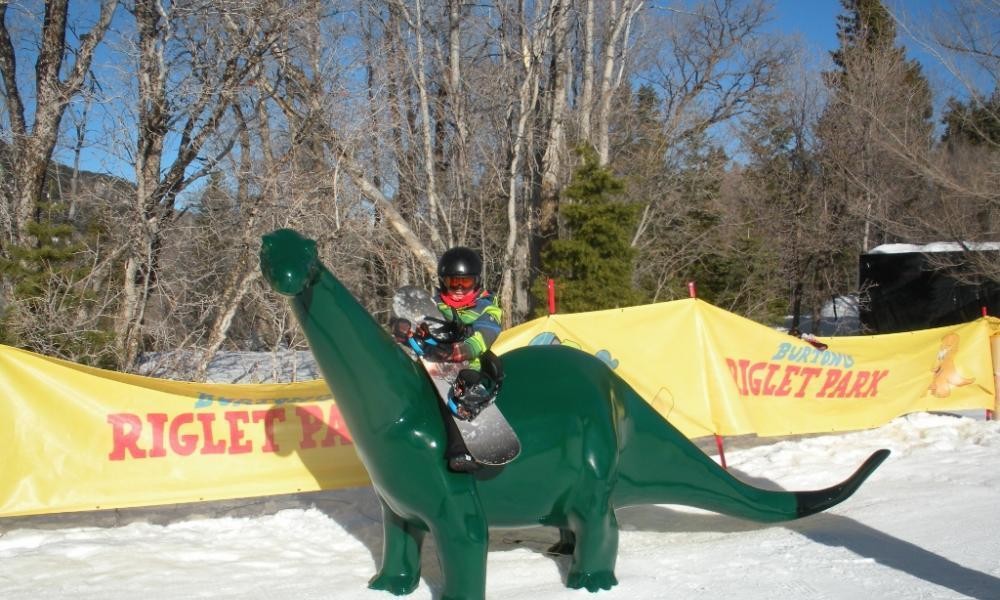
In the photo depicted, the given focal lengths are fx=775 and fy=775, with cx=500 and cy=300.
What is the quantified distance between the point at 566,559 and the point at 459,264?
199 cm

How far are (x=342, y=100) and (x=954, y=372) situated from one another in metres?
8.99

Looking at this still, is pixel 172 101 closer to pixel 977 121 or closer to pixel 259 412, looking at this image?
pixel 259 412

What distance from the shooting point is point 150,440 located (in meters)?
5.36

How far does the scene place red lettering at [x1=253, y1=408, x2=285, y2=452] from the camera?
5590 mm

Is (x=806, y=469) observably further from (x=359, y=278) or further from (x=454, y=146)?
(x=454, y=146)

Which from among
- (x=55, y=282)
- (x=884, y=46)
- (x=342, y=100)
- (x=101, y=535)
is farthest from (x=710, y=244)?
(x=101, y=535)

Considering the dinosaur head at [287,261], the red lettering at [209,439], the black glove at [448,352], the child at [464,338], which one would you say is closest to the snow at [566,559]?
the red lettering at [209,439]

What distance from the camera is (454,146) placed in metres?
16.9

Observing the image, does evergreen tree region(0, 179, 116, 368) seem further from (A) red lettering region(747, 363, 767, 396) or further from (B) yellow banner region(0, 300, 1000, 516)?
(A) red lettering region(747, 363, 767, 396)

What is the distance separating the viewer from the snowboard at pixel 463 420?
143 inches

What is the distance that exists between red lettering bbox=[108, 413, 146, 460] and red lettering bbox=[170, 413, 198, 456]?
200 mm

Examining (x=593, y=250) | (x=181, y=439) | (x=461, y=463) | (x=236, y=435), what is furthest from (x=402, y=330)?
(x=593, y=250)

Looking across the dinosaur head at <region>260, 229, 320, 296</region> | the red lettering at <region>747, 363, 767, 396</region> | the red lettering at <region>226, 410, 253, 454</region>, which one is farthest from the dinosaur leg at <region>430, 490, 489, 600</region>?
the red lettering at <region>747, 363, 767, 396</region>

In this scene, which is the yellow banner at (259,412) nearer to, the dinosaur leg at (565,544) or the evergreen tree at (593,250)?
the dinosaur leg at (565,544)
